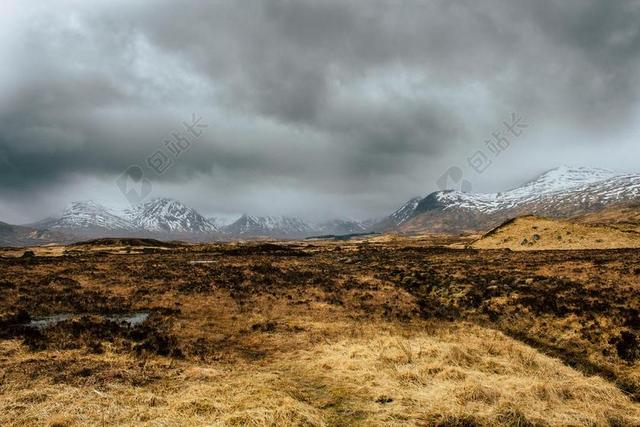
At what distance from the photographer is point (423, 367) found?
12.5 m

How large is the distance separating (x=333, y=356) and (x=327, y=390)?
3.00 metres

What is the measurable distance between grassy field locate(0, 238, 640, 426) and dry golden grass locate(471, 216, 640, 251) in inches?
1807

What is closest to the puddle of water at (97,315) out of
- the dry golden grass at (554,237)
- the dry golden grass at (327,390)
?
the dry golden grass at (327,390)

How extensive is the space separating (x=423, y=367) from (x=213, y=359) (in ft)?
25.4

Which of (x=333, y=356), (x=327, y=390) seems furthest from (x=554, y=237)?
(x=327, y=390)

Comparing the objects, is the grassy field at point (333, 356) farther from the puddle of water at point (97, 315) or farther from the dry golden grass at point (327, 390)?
the puddle of water at point (97, 315)

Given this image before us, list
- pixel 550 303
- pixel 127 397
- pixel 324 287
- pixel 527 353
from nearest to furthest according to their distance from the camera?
pixel 127 397 → pixel 527 353 → pixel 550 303 → pixel 324 287

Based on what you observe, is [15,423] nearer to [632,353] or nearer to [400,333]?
[400,333]

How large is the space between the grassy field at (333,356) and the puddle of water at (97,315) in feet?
1.97

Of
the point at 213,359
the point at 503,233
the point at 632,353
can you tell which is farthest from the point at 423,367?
the point at 503,233

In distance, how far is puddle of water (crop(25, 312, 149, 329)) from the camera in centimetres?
2076

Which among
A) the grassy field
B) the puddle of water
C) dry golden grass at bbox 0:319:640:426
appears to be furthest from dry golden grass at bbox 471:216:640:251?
the puddle of water

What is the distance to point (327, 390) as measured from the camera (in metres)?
11.2

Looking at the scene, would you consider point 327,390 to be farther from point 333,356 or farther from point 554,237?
point 554,237
